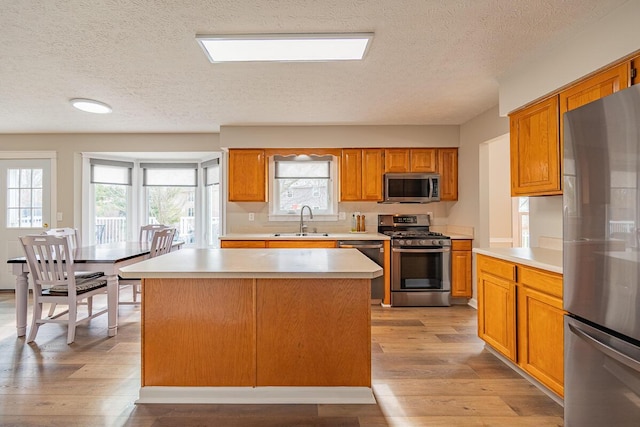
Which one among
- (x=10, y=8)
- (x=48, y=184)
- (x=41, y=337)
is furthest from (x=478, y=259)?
(x=48, y=184)

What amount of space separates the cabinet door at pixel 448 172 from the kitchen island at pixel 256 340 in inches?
116

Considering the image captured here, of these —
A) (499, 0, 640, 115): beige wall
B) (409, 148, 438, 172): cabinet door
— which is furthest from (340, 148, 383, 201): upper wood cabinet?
(499, 0, 640, 115): beige wall

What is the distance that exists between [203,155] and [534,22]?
4.40m

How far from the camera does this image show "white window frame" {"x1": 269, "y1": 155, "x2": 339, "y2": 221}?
4754 millimetres

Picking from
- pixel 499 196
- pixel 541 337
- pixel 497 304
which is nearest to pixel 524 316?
pixel 541 337

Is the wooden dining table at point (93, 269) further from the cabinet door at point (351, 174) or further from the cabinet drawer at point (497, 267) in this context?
the cabinet drawer at point (497, 267)

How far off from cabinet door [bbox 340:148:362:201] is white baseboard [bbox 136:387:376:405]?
283 centimetres

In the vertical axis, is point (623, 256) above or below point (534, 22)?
below

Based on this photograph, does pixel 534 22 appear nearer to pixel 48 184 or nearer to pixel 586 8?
pixel 586 8

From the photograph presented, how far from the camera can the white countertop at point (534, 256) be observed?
1.98m

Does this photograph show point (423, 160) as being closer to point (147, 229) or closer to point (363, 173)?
point (363, 173)

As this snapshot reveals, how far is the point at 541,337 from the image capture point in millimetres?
2057

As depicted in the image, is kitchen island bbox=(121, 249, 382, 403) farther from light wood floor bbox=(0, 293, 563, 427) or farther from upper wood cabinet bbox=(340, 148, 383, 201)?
upper wood cabinet bbox=(340, 148, 383, 201)

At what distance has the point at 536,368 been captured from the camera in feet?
6.91
